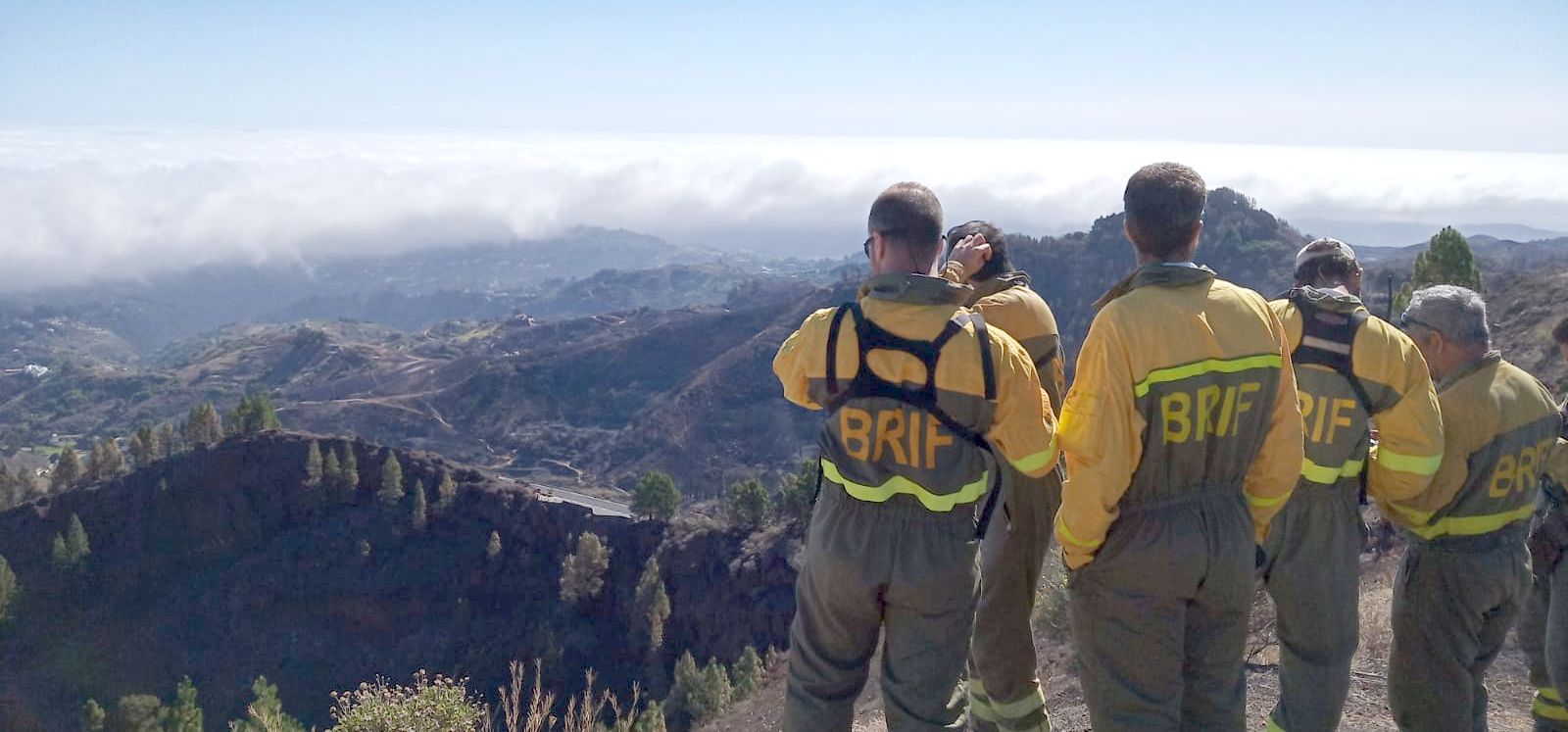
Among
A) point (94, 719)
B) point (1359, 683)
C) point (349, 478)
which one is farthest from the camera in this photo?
point (349, 478)

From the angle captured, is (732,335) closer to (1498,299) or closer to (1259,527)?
(1498,299)

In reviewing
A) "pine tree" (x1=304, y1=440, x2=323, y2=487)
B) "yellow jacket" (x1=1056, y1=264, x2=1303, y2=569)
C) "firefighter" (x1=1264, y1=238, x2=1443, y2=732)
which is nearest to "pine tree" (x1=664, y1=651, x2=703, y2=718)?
"firefighter" (x1=1264, y1=238, x2=1443, y2=732)

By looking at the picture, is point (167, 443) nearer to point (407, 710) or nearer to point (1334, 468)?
point (407, 710)

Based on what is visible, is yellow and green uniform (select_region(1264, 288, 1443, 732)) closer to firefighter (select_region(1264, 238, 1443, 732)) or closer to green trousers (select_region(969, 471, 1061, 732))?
firefighter (select_region(1264, 238, 1443, 732))

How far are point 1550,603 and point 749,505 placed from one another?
1700 inches

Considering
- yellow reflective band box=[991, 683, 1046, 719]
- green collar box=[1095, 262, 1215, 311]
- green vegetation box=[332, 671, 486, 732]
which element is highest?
green collar box=[1095, 262, 1215, 311]

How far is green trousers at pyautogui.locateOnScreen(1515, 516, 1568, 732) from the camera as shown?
4922 millimetres

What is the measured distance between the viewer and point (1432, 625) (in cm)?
453

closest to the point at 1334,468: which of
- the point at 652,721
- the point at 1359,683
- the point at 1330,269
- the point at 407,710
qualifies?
the point at 1330,269

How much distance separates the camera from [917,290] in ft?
12.7

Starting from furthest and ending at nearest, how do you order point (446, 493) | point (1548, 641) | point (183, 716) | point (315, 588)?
point (446, 493) < point (315, 588) < point (183, 716) < point (1548, 641)

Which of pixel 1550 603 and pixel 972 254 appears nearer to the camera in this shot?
pixel 972 254

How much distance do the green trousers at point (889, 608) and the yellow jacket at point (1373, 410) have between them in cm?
173

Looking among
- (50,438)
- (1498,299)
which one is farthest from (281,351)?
(1498,299)
